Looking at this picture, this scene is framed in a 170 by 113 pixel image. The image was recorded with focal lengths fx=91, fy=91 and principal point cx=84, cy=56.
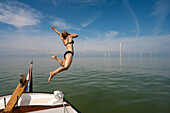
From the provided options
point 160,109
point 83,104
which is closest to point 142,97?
point 160,109

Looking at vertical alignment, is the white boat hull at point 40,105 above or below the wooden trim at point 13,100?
below

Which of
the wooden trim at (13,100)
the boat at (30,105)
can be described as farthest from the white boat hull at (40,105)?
the wooden trim at (13,100)

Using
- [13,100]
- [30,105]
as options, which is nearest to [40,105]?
[30,105]

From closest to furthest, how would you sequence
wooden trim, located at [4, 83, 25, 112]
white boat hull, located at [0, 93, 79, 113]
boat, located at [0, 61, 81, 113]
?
wooden trim, located at [4, 83, 25, 112] → boat, located at [0, 61, 81, 113] → white boat hull, located at [0, 93, 79, 113]

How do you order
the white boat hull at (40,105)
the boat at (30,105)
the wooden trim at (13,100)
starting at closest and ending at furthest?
the wooden trim at (13,100) < the boat at (30,105) < the white boat hull at (40,105)

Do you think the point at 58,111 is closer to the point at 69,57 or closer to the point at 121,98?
the point at 69,57

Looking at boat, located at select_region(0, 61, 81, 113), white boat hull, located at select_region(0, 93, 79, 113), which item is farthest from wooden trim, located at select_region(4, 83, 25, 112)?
white boat hull, located at select_region(0, 93, 79, 113)

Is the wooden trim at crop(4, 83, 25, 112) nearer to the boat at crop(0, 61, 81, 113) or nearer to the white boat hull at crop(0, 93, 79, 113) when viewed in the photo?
the boat at crop(0, 61, 81, 113)

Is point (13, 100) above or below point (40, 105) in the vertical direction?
above

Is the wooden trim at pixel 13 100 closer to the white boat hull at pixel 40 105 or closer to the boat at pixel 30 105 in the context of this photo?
the boat at pixel 30 105

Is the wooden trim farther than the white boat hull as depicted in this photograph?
No

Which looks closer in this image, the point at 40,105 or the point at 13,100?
A: the point at 13,100

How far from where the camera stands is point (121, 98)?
6469 millimetres

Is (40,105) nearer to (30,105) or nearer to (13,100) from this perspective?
(30,105)
